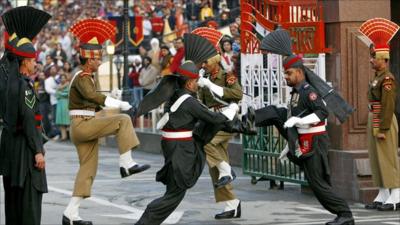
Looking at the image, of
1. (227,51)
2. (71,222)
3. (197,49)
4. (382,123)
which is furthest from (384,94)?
(227,51)

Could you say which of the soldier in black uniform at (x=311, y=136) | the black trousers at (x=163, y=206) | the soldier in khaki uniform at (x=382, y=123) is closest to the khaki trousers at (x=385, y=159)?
the soldier in khaki uniform at (x=382, y=123)

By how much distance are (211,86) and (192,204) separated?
8.95 ft

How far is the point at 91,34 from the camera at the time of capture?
13203 mm

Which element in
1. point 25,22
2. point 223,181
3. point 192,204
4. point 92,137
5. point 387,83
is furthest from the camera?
point 192,204

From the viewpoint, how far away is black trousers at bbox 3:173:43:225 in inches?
434

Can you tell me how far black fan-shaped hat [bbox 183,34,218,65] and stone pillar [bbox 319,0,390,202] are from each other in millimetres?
3133

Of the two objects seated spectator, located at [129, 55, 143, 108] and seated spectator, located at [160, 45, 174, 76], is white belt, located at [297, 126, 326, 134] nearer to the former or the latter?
seated spectator, located at [129, 55, 143, 108]

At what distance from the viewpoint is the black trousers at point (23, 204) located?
11023 mm

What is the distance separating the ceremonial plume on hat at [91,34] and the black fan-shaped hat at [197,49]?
129 cm

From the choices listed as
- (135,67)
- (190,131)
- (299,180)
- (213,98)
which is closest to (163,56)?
(135,67)

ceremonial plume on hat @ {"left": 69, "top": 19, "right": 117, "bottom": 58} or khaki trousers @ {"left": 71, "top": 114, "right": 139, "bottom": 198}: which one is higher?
ceremonial plume on hat @ {"left": 69, "top": 19, "right": 117, "bottom": 58}

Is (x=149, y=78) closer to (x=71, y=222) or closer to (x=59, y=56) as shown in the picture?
(x=59, y=56)

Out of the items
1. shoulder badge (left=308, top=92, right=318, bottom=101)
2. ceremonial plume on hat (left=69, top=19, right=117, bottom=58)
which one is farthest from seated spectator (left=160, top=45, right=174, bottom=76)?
shoulder badge (left=308, top=92, right=318, bottom=101)

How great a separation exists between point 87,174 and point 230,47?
7.84 meters
